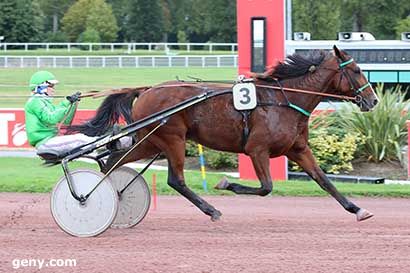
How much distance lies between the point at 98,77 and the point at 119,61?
14.1ft

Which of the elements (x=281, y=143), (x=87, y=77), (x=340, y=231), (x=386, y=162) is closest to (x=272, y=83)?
(x=281, y=143)

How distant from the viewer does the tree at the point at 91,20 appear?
5394 centimetres

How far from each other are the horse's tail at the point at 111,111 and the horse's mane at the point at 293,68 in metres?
1.26

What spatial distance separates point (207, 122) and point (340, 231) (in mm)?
1586

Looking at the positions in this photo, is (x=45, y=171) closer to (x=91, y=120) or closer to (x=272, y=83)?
(x=91, y=120)

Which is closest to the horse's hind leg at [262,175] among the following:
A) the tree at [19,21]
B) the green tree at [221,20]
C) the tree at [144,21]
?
the tree at [19,21]

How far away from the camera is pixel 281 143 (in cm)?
845

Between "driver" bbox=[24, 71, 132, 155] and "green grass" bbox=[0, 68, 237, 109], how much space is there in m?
20.2

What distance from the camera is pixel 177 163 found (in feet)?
28.4

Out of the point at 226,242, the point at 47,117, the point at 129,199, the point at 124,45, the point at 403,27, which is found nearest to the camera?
the point at 226,242

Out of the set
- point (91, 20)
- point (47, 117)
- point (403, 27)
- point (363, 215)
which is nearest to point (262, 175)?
point (363, 215)

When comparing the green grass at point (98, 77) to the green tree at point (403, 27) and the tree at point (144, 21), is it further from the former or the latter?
the tree at point (144, 21)

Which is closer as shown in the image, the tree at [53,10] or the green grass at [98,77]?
the green grass at [98,77]

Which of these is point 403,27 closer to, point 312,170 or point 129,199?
point 312,170
